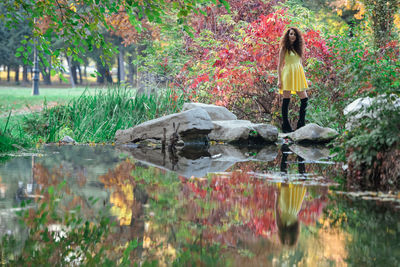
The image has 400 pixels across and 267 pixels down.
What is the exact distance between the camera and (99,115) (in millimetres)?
12992

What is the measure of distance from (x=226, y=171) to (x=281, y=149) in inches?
132

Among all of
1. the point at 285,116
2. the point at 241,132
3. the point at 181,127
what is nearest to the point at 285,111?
the point at 285,116

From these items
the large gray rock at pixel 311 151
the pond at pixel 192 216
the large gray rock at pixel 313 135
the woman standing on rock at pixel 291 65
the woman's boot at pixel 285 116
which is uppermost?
the woman standing on rock at pixel 291 65

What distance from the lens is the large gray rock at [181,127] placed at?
37.1 ft

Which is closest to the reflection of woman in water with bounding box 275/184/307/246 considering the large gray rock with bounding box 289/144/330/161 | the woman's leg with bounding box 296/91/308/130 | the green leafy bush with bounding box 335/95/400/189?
the green leafy bush with bounding box 335/95/400/189

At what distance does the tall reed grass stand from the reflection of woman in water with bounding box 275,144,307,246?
683 cm

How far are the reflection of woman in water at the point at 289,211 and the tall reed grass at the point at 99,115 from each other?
6.83 metres

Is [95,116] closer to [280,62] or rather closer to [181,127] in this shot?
[181,127]

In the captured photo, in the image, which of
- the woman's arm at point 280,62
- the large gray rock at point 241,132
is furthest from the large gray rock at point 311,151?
the woman's arm at point 280,62

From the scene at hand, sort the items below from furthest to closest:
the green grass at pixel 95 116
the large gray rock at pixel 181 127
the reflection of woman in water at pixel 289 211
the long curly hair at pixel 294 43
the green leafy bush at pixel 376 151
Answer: the green grass at pixel 95 116
the long curly hair at pixel 294 43
the large gray rock at pixel 181 127
the green leafy bush at pixel 376 151
the reflection of woman in water at pixel 289 211

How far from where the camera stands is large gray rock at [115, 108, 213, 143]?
11.3 meters

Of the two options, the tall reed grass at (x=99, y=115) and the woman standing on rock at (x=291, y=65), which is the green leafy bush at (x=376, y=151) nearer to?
the woman standing on rock at (x=291, y=65)

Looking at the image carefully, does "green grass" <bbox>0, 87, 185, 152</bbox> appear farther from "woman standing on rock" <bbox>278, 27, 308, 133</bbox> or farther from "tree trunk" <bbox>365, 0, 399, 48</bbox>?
"tree trunk" <bbox>365, 0, 399, 48</bbox>

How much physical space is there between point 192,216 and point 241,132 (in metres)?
7.00
